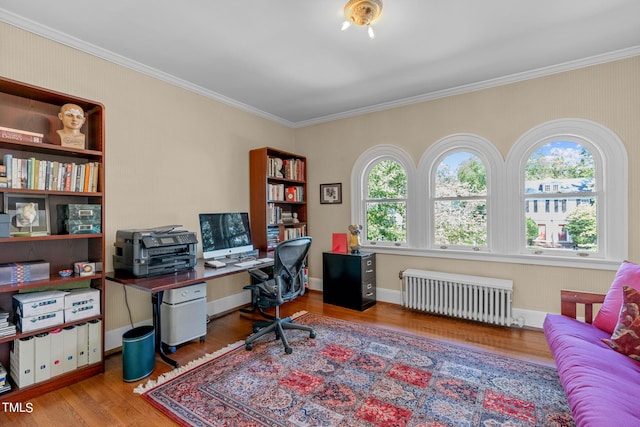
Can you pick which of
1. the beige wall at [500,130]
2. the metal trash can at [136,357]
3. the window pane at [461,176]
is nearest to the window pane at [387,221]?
the beige wall at [500,130]

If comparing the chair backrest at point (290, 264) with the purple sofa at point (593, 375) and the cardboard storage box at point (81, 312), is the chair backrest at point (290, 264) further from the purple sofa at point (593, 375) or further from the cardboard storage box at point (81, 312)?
the purple sofa at point (593, 375)

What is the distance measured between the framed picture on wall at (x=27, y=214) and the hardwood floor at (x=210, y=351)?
3.73 feet

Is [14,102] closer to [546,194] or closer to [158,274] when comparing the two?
[158,274]

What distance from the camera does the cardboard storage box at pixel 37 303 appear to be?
75.2 inches

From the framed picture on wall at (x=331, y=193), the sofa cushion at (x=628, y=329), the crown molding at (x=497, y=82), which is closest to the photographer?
the sofa cushion at (x=628, y=329)

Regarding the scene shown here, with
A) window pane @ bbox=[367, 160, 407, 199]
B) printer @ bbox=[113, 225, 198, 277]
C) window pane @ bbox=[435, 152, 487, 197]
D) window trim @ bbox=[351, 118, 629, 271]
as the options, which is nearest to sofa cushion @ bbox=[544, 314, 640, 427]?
window trim @ bbox=[351, 118, 629, 271]

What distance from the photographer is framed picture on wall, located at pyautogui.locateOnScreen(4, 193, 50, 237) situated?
202 centimetres

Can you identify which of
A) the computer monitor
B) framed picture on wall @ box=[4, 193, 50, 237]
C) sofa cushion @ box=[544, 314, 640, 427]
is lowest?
sofa cushion @ box=[544, 314, 640, 427]

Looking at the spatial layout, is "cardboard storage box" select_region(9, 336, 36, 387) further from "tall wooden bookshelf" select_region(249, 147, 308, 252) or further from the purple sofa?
the purple sofa

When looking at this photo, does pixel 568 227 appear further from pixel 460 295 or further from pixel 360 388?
pixel 360 388

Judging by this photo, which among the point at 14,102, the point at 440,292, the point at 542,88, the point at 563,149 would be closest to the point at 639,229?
the point at 563,149

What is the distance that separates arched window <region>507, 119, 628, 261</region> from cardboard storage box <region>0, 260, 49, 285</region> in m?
4.22

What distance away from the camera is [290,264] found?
2.65 m

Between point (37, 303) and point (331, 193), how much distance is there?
131 inches
